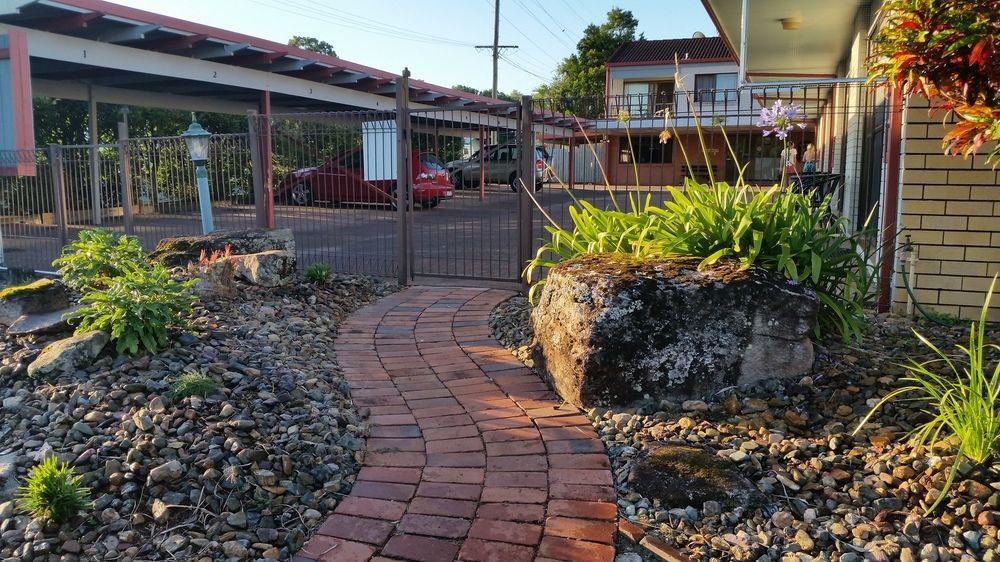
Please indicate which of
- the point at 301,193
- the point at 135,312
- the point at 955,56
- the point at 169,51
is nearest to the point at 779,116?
the point at 955,56

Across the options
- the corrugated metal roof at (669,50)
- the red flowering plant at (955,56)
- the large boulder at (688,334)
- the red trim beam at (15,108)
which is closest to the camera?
the red flowering plant at (955,56)

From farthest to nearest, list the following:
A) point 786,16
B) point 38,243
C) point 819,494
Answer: point 38,243 → point 786,16 → point 819,494

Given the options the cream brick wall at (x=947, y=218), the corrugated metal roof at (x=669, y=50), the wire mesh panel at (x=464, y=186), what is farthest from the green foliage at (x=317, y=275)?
the corrugated metal roof at (x=669, y=50)

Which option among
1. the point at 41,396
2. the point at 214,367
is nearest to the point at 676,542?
the point at 214,367

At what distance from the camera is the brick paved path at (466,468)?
2717 millimetres

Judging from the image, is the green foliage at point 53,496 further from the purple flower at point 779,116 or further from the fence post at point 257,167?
the fence post at point 257,167

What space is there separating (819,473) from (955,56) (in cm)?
205

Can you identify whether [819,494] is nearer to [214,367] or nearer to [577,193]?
[214,367]

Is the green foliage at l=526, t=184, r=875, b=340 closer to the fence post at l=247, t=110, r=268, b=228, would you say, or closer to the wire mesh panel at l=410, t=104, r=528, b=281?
the wire mesh panel at l=410, t=104, r=528, b=281

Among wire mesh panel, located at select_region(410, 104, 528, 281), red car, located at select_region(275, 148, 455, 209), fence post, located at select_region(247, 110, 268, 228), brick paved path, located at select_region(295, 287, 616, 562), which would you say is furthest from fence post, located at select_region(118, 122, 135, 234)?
brick paved path, located at select_region(295, 287, 616, 562)

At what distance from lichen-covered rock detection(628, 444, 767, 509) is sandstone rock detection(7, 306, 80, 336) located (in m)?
3.44

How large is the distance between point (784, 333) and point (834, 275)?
80 centimetres

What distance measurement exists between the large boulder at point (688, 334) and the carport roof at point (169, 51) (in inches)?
197

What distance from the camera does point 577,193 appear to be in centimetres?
1039
